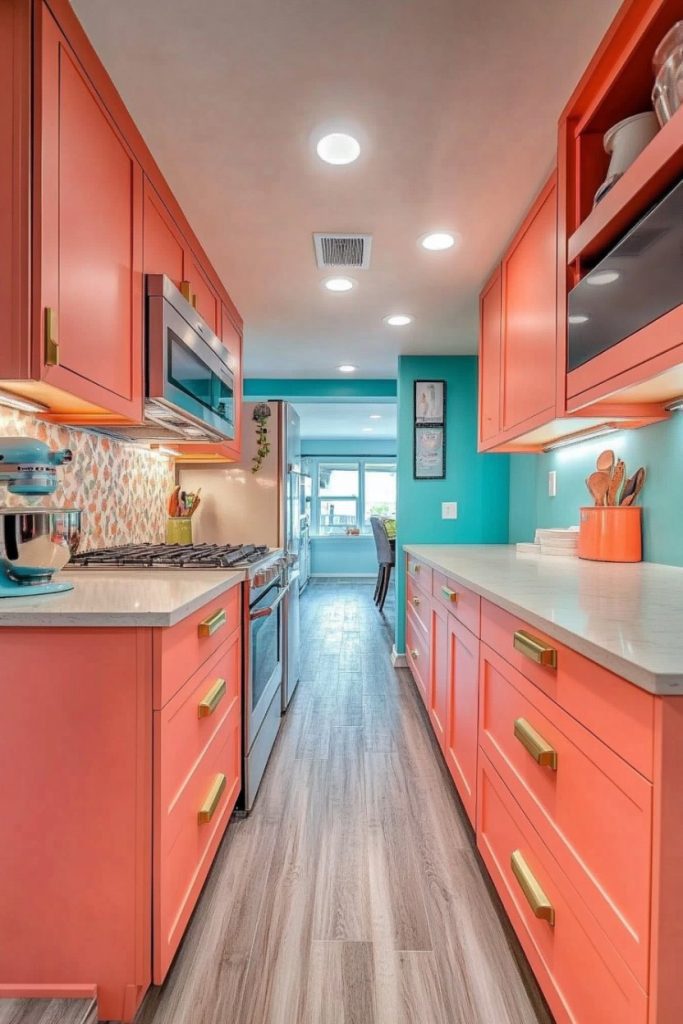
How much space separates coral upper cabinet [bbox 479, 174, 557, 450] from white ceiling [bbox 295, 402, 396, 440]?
8.14 feet

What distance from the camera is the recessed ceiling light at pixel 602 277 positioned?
126cm

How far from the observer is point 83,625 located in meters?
1.07

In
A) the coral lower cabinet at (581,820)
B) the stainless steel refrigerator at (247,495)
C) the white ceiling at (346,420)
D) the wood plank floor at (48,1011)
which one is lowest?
the wood plank floor at (48,1011)

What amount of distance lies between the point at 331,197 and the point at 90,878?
2.04m

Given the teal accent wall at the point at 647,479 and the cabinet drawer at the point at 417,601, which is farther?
the cabinet drawer at the point at 417,601

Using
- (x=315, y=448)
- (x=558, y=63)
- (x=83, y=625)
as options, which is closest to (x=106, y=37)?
(x=558, y=63)

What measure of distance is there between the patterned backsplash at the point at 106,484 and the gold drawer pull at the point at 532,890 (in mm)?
1667

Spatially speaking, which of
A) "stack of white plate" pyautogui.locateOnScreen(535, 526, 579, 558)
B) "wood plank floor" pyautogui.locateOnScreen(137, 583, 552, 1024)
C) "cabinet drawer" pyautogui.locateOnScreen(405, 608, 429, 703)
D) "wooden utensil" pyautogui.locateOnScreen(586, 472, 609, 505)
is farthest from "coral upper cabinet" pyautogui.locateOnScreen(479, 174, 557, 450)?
"wood plank floor" pyautogui.locateOnScreen(137, 583, 552, 1024)

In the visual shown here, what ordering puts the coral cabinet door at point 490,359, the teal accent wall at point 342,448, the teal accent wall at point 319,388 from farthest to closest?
the teal accent wall at point 342,448 → the teal accent wall at point 319,388 → the coral cabinet door at point 490,359

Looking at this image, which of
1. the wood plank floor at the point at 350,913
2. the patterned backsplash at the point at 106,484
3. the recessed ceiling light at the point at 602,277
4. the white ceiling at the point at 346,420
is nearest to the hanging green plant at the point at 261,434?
the patterned backsplash at the point at 106,484

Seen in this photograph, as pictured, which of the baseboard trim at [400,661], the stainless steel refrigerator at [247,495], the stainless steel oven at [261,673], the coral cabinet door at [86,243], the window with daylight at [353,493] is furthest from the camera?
the window with daylight at [353,493]

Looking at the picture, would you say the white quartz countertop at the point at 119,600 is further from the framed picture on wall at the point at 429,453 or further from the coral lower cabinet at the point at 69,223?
the framed picture on wall at the point at 429,453

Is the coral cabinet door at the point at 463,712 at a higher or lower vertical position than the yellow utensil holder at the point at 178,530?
lower

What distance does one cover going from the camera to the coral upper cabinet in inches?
67.3
